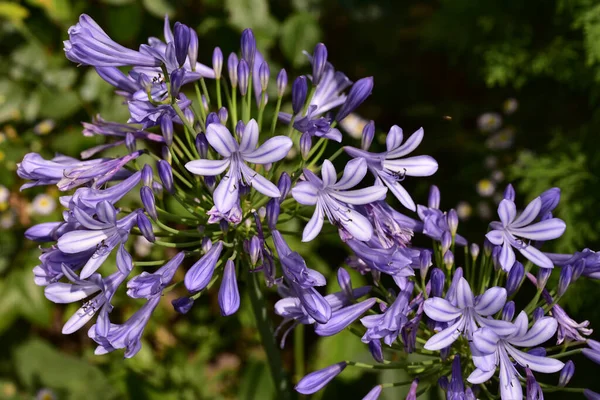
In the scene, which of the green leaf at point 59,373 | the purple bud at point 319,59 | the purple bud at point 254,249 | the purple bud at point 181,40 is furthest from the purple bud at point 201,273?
the green leaf at point 59,373

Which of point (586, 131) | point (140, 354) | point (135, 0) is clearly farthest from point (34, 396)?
point (586, 131)

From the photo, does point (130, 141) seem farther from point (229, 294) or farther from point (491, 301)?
point (491, 301)

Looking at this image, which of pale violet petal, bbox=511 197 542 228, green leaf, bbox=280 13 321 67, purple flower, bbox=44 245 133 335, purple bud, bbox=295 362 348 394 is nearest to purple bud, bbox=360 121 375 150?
pale violet petal, bbox=511 197 542 228

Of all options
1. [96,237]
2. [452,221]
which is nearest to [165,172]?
[96,237]

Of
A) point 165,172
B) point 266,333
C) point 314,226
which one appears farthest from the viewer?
point 266,333

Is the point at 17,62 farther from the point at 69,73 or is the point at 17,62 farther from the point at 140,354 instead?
the point at 140,354

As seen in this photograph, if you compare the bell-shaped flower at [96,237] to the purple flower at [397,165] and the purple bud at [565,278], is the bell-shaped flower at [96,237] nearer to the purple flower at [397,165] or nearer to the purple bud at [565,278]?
the purple flower at [397,165]
